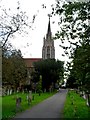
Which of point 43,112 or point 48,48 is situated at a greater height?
point 48,48

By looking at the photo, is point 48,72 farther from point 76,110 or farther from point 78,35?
point 78,35

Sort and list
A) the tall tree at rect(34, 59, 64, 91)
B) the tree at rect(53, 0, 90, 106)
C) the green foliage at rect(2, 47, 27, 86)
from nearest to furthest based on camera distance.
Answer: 1. the tree at rect(53, 0, 90, 106)
2. the green foliage at rect(2, 47, 27, 86)
3. the tall tree at rect(34, 59, 64, 91)

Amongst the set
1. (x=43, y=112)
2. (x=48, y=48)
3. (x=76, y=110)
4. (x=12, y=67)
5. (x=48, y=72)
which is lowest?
(x=76, y=110)

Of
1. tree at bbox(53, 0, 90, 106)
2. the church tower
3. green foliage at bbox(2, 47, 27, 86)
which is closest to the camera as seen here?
tree at bbox(53, 0, 90, 106)

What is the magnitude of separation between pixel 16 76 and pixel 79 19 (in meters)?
14.6

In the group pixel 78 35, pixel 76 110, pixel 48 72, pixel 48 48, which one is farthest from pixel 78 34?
pixel 48 48

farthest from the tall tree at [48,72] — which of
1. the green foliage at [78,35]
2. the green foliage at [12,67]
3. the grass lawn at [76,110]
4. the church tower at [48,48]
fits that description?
the green foliage at [78,35]

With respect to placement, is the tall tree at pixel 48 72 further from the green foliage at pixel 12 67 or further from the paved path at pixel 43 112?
the green foliage at pixel 12 67

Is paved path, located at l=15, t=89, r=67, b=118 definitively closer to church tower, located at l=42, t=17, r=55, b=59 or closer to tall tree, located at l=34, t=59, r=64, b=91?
tall tree, located at l=34, t=59, r=64, b=91

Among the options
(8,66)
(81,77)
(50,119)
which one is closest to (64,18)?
(81,77)

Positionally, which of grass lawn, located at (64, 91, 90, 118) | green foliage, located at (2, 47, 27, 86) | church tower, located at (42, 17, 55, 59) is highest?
church tower, located at (42, 17, 55, 59)

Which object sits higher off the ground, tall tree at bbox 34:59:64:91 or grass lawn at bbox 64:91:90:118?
tall tree at bbox 34:59:64:91

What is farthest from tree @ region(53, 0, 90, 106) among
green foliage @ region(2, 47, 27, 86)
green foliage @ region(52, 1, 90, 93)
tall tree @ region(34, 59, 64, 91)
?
tall tree @ region(34, 59, 64, 91)

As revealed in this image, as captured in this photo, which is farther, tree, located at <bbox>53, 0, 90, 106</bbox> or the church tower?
the church tower
